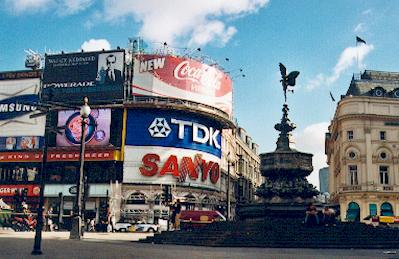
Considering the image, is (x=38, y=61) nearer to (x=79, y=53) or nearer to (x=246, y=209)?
(x=79, y=53)

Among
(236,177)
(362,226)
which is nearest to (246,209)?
(362,226)

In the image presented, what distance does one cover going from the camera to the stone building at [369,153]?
57.4 meters

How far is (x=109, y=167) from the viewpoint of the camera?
62719 millimetres

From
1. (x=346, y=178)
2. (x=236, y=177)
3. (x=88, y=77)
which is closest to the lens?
(x=346, y=178)

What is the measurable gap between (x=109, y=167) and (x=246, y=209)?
39214mm

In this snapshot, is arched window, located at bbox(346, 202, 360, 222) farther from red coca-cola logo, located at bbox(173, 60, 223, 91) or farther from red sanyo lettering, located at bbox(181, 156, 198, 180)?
red coca-cola logo, located at bbox(173, 60, 223, 91)

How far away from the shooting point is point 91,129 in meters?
63.2

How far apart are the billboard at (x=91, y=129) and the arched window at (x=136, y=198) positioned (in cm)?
781

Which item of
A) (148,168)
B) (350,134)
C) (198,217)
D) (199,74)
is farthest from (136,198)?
(350,134)

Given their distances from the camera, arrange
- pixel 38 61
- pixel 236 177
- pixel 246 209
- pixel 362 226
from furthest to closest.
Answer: pixel 236 177, pixel 38 61, pixel 246 209, pixel 362 226

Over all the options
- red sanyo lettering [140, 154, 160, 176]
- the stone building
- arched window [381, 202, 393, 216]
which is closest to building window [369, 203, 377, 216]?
the stone building

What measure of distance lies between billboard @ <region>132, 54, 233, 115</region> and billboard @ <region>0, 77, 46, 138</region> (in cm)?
1531

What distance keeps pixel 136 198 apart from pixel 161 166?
17.4 ft

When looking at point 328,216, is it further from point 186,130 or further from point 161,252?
point 186,130
